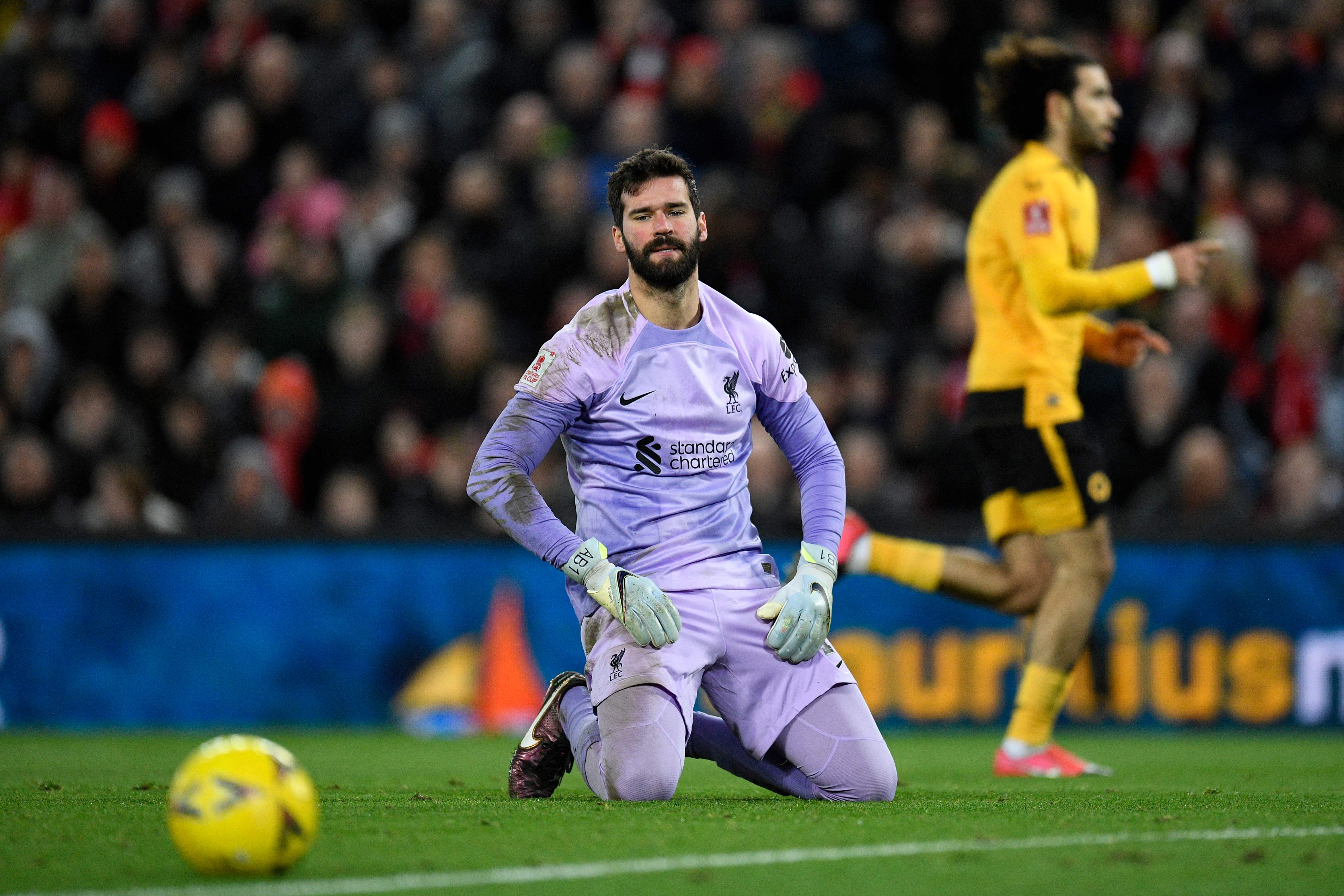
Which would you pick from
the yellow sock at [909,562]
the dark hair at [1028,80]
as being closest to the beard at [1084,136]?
the dark hair at [1028,80]

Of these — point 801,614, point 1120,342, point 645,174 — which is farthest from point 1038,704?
point 645,174

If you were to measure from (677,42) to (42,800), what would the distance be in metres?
8.61

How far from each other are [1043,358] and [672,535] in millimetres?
2041

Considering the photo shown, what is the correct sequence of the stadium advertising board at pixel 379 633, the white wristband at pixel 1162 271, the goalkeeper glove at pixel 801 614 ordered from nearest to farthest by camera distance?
the goalkeeper glove at pixel 801 614
the white wristband at pixel 1162 271
the stadium advertising board at pixel 379 633

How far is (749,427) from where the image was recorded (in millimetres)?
5191

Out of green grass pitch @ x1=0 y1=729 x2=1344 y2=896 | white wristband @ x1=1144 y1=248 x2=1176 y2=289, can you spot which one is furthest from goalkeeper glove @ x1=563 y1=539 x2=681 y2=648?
white wristband @ x1=1144 y1=248 x2=1176 y2=289

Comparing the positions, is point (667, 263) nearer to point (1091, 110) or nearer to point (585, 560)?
point (585, 560)

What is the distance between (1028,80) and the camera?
21.7ft

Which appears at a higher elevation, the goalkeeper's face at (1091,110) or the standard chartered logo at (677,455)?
the goalkeeper's face at (1091,110)

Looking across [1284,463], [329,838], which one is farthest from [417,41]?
[329,838]

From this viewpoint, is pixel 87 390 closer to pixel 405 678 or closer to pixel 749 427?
pixel 405 678

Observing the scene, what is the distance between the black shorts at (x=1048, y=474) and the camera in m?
6.31

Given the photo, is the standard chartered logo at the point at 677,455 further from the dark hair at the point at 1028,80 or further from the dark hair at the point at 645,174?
the dark hair at the point at 1028,80

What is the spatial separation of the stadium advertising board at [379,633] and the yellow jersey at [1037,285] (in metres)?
2.97
